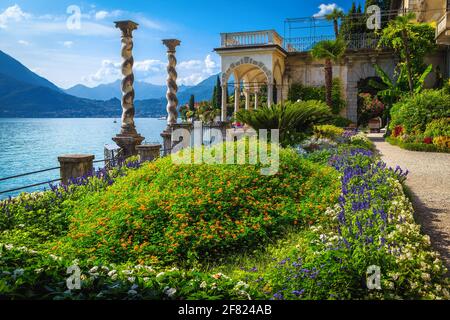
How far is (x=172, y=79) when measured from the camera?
16.5m

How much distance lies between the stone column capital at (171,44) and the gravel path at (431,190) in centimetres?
931

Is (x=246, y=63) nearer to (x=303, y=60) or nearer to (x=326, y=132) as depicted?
(x=303, y=60)

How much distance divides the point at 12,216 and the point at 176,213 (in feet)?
8.82

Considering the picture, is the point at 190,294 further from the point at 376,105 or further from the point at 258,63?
the point at 376,105

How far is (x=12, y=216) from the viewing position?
597 cm

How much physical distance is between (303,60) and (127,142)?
1575cm

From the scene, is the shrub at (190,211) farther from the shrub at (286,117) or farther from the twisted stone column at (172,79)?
the twisted stone column at (172,79)

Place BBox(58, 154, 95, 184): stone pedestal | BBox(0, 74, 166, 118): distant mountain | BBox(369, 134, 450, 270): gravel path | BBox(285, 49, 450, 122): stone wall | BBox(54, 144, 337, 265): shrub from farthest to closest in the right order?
1. BBox(0, 74, 166, 118): distant mountain
2. BBox(285, 49, 450, 122): stone wall
3. BBox(58, 154, 95, 184): stone pedestal
4. BBox(369, 134, 450, 270): gravel path
5. BBox(54, 144, 337, 265): shrub

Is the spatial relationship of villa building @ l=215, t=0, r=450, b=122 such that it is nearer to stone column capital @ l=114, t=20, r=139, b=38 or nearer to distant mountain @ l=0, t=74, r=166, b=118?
stone column capital @ l=114, t=20, r=139, b=38

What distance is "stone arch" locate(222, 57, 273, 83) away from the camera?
22.5m

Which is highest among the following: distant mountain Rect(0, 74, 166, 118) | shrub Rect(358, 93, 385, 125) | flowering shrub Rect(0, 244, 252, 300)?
distant mountain Rect(0, 74, 166, 118)

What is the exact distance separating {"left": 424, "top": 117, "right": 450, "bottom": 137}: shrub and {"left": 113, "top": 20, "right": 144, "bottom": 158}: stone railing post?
10.7m

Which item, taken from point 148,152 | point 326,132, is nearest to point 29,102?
point 148,152

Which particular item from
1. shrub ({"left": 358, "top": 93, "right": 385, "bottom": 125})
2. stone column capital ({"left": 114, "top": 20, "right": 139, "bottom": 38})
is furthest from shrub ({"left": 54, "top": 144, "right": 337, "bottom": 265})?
shrub ({"left": 358, "top": 93, "right": 385, "bottom": 125})
